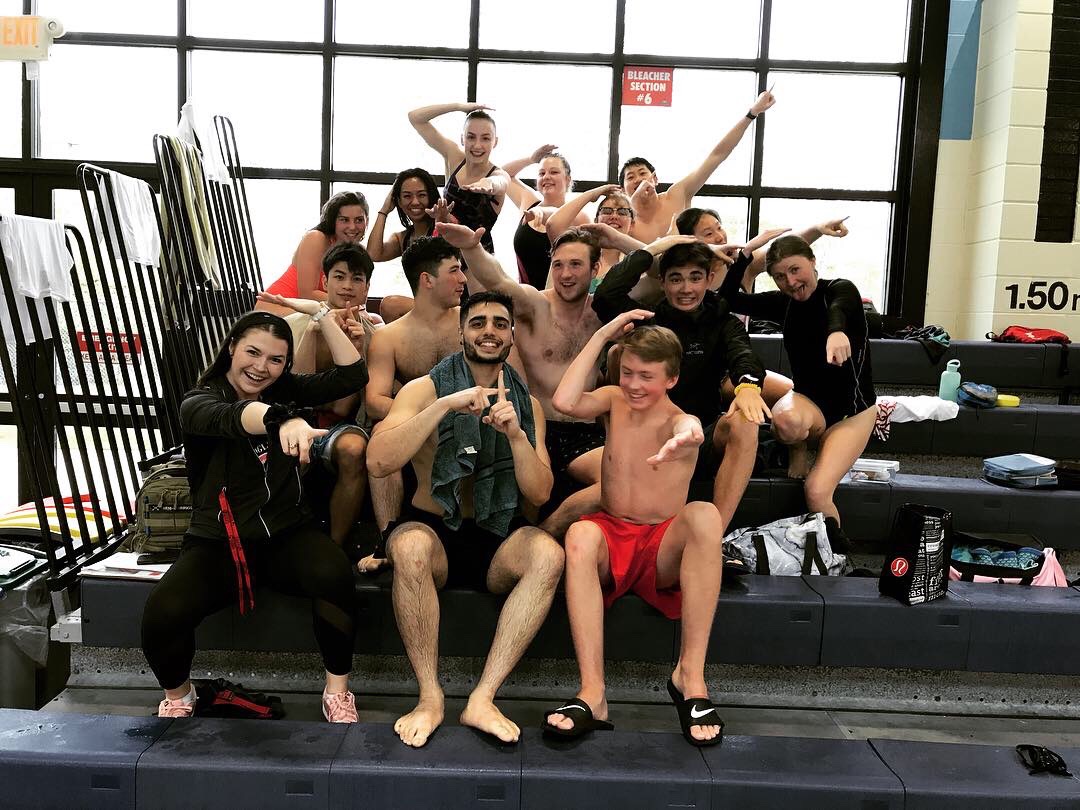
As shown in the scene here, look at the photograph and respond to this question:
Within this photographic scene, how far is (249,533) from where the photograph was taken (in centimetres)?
226

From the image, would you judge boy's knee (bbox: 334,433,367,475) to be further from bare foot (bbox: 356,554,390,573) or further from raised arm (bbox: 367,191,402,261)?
raised arm (bbox: 367,191,402,261)

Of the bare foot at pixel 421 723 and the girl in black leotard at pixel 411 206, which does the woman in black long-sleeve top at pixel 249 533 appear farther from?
the girl in black leotard at pixel 411 206

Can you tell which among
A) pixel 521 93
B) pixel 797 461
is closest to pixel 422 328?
pixel 797 461

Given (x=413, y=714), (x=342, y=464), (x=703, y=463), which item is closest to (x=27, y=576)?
(x=342, y=464)

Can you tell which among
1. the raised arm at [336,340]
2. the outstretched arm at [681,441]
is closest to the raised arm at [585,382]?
the outstretched arm at [681,441]

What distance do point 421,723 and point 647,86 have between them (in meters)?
4.58

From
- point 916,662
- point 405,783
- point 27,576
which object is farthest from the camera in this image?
point 27,576

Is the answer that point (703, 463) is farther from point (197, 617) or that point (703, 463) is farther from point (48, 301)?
point (48, 301)

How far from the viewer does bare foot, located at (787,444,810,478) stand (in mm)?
3238

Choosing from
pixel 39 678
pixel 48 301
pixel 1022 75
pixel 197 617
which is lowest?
pixel 39 678

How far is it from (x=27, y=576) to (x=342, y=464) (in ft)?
3.53

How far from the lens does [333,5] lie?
5414 millimetres

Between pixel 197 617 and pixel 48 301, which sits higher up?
pixel 48 301

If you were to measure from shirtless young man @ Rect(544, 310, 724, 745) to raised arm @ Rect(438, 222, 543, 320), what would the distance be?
1.74 feet
